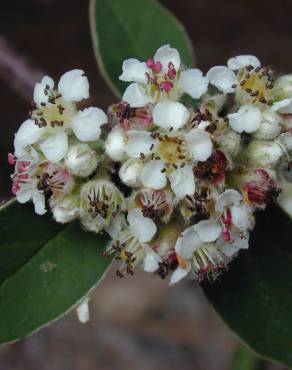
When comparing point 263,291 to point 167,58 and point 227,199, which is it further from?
point 167,58

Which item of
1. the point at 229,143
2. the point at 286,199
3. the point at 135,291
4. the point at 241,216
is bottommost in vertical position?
the point at 135,291

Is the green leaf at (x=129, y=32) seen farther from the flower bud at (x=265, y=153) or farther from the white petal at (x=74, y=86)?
the flower bud at (x=265, y=153)

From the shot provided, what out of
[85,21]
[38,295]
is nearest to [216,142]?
[38,295]

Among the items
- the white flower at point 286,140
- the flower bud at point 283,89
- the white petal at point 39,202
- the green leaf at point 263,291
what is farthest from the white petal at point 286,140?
the white petal at point 39,202

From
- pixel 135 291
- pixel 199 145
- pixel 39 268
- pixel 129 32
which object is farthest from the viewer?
pixel 135 291

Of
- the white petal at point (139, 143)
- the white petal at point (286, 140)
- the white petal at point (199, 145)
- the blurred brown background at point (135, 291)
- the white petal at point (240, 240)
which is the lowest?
the blurred brown background at point (135, 291)

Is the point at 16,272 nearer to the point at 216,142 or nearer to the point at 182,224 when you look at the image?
the point at 182,224

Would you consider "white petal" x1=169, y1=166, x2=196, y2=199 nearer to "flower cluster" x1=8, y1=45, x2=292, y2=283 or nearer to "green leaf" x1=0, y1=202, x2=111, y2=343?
"flower cluster" x1=8, y1=45, x2=292, y2=283

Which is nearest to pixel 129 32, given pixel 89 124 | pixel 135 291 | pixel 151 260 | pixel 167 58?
pixel 167 58
